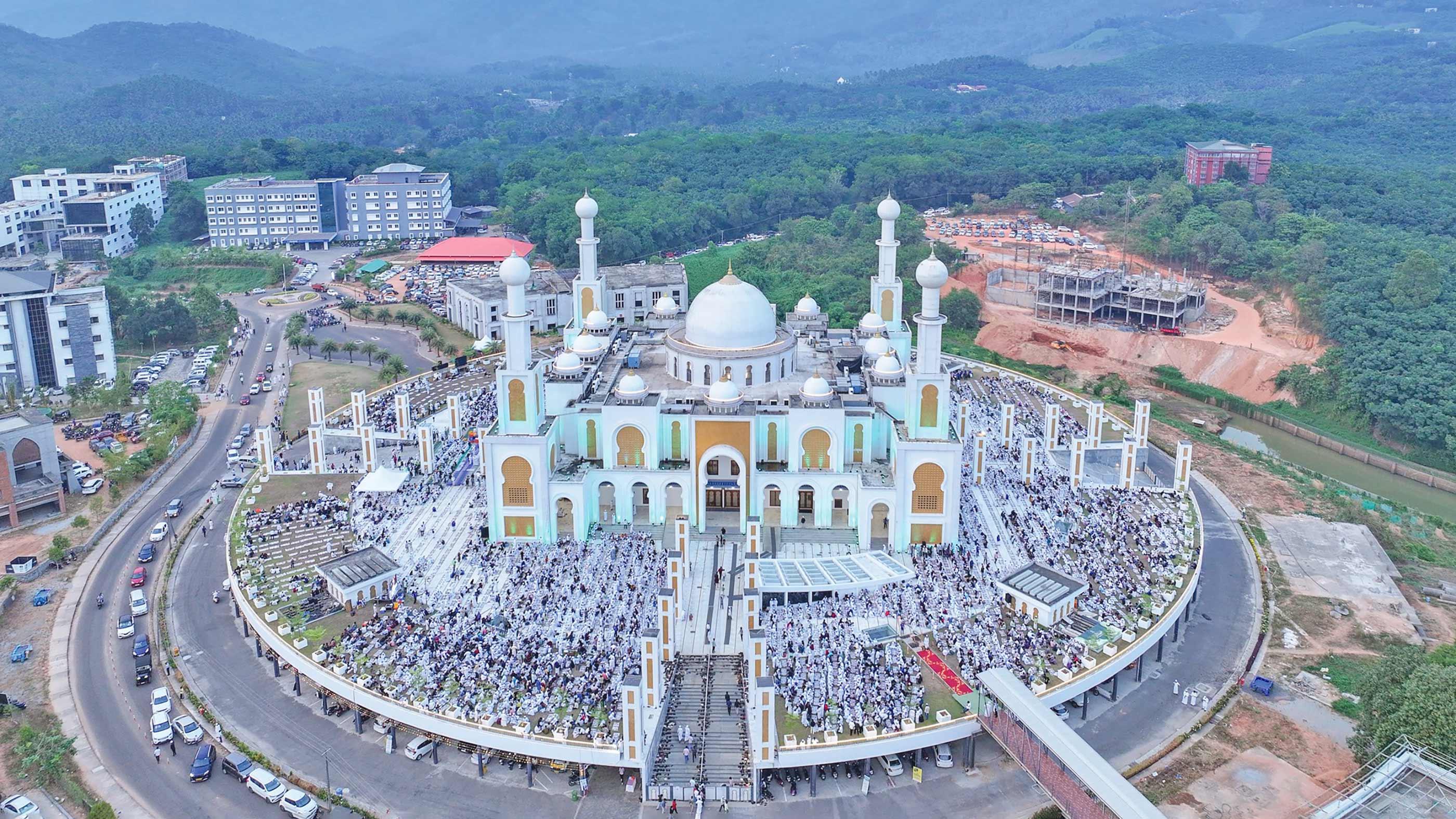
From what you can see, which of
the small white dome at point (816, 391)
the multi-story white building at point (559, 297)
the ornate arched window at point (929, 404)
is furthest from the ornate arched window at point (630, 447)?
the multi-story white building at point (559, 297)

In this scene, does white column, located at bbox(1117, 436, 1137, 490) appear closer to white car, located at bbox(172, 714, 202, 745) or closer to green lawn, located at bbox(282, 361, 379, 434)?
white car, located at bbox(172, 714, 202, 745)

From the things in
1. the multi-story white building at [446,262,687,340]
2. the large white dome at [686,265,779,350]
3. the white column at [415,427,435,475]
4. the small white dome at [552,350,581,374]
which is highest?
the large white dome at [686,265,779,350]

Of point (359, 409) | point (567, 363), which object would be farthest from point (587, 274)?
point (359, 409)

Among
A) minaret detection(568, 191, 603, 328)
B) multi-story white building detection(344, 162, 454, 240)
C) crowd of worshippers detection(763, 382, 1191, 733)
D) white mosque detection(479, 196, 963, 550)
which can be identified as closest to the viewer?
crowd of worshippers detection(763, 382, 1191, 733)

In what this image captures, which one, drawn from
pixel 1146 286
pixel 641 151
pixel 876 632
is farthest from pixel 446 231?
pixel 876 632

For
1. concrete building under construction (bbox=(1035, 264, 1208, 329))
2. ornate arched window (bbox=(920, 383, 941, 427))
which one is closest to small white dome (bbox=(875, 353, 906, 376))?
ornate arched window (bbox=(920, 383, 941, 427))

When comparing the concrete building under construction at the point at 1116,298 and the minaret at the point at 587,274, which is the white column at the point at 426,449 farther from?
the concrete building under construction at the point at 1116,298
